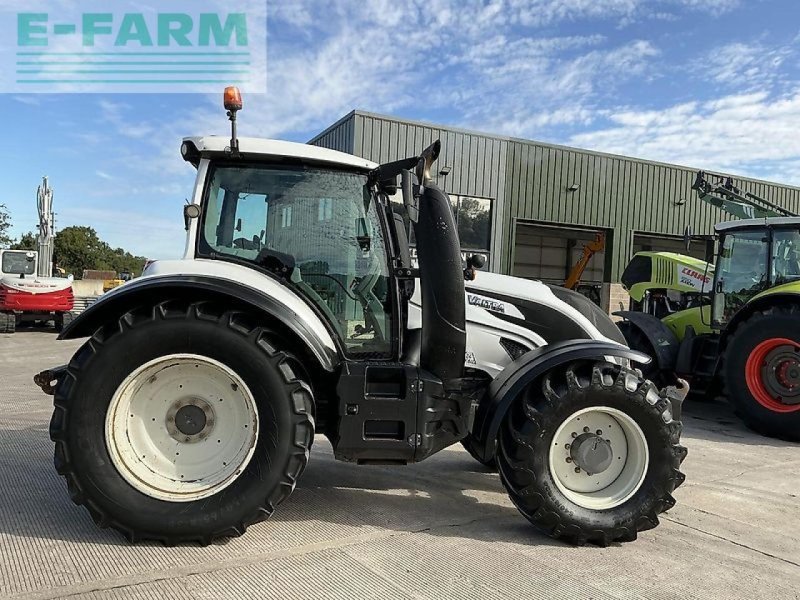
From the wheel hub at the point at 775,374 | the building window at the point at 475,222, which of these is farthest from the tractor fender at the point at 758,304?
the building window at the point at 475,222

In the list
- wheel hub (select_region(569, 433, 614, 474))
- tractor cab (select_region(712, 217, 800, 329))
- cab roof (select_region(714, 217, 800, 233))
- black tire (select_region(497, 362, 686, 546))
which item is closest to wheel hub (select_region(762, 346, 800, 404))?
tractor cab (select_region(712, 217, 800, 329))

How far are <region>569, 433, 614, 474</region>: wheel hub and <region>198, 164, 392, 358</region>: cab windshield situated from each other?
1.25m

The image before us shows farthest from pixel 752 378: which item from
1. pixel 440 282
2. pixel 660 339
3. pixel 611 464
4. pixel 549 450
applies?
pixel 440 282

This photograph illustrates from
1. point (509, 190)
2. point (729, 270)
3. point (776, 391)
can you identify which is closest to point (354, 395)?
point (776, 391)

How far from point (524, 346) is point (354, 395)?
122 centimetres

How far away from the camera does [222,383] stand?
3490mm

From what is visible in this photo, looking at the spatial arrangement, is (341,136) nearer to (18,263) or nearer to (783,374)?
(18,263)

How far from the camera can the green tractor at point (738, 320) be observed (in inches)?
272

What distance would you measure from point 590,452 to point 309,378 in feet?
5.58

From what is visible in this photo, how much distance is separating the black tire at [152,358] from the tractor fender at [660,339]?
5978 mm

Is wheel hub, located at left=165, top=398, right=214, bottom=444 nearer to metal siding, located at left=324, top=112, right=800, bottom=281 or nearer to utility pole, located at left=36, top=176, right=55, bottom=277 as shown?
metal siding, located at left=324, top=112, right=800, bottom=281

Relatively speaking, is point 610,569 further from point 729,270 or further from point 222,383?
point 729,270

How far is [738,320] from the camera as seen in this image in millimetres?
7391

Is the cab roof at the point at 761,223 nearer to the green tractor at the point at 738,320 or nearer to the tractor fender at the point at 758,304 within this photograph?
the green tractor at the point at 738,320
